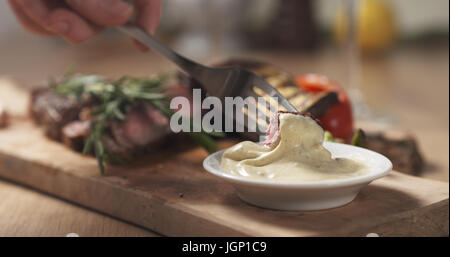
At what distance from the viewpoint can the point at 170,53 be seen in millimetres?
1913

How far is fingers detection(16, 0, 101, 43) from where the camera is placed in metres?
2.05

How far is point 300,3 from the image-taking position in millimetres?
4812

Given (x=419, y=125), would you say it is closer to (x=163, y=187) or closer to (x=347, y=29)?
(x=347, y=29)

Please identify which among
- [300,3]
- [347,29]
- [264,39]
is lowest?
[264,39]

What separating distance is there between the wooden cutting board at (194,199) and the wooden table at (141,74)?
50 millimetres

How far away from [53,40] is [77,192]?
3.99 meters

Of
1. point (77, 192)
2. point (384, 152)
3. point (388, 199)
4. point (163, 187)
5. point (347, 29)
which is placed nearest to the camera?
point (388, 199)

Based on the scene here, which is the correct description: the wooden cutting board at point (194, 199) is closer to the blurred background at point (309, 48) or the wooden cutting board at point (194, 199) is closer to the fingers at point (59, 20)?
the fingers at point (59, 20)

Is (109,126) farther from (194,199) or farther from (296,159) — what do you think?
(296,159)

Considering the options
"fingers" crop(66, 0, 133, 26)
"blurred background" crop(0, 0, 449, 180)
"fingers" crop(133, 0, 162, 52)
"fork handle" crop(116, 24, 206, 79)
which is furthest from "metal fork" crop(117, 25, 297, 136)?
"blurred background" crop(0, 0, 449, 180)

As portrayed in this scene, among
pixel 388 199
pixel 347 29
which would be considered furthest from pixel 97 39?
pixel 388 199
